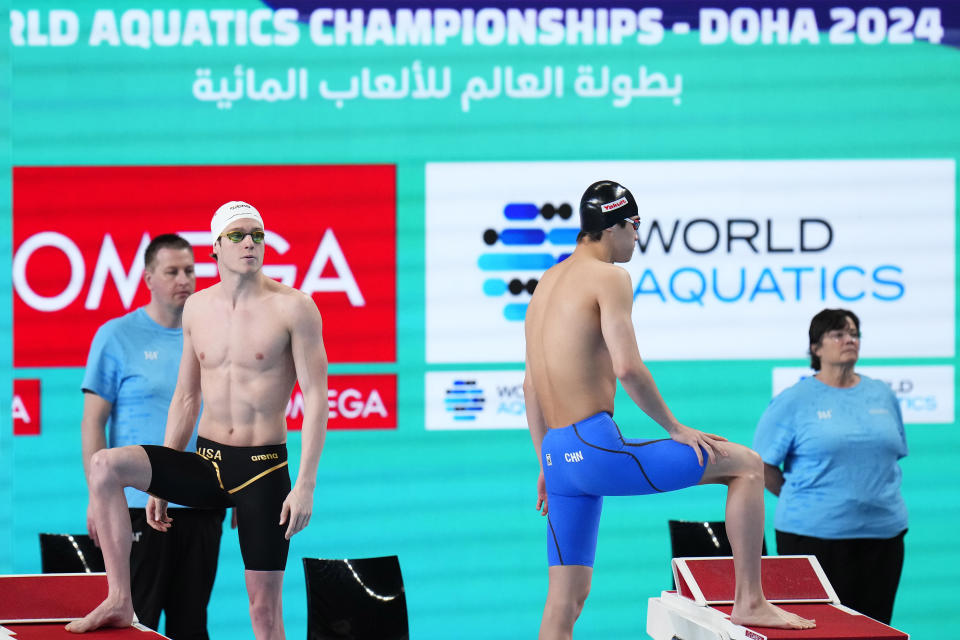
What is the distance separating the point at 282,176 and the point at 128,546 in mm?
2612

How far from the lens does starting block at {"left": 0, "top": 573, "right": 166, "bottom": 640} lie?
3723mm

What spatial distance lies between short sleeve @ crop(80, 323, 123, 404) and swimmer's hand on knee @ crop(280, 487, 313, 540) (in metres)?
1.44

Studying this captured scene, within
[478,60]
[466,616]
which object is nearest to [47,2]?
[478,60]

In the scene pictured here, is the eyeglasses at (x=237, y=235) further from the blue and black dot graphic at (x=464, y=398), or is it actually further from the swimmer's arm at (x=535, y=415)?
the blue and black dot graphic at (x=464, y=398)

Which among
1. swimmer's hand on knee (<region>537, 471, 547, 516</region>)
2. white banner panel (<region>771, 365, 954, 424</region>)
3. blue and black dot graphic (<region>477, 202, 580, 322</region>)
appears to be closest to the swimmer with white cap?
swimmer's hand on knee (<region>537, 471, 547, 516</region>)

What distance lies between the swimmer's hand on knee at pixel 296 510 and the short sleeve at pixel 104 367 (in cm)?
144

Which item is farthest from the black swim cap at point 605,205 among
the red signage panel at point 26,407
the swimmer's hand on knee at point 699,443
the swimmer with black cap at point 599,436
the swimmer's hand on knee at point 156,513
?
the red signage panel at point 26,407

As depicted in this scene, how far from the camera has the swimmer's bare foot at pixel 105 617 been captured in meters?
3.71

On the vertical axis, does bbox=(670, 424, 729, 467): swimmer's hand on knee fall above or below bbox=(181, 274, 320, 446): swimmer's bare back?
below

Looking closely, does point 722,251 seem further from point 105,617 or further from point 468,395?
point 105,617

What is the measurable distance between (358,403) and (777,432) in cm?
214

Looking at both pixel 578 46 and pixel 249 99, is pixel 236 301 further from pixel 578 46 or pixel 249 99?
pixel 578 46

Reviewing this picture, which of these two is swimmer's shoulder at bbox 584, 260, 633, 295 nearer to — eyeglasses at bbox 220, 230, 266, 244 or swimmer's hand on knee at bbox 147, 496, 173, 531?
eyeglasses at bbox 220, 230, 266, 244

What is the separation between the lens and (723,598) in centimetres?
418
